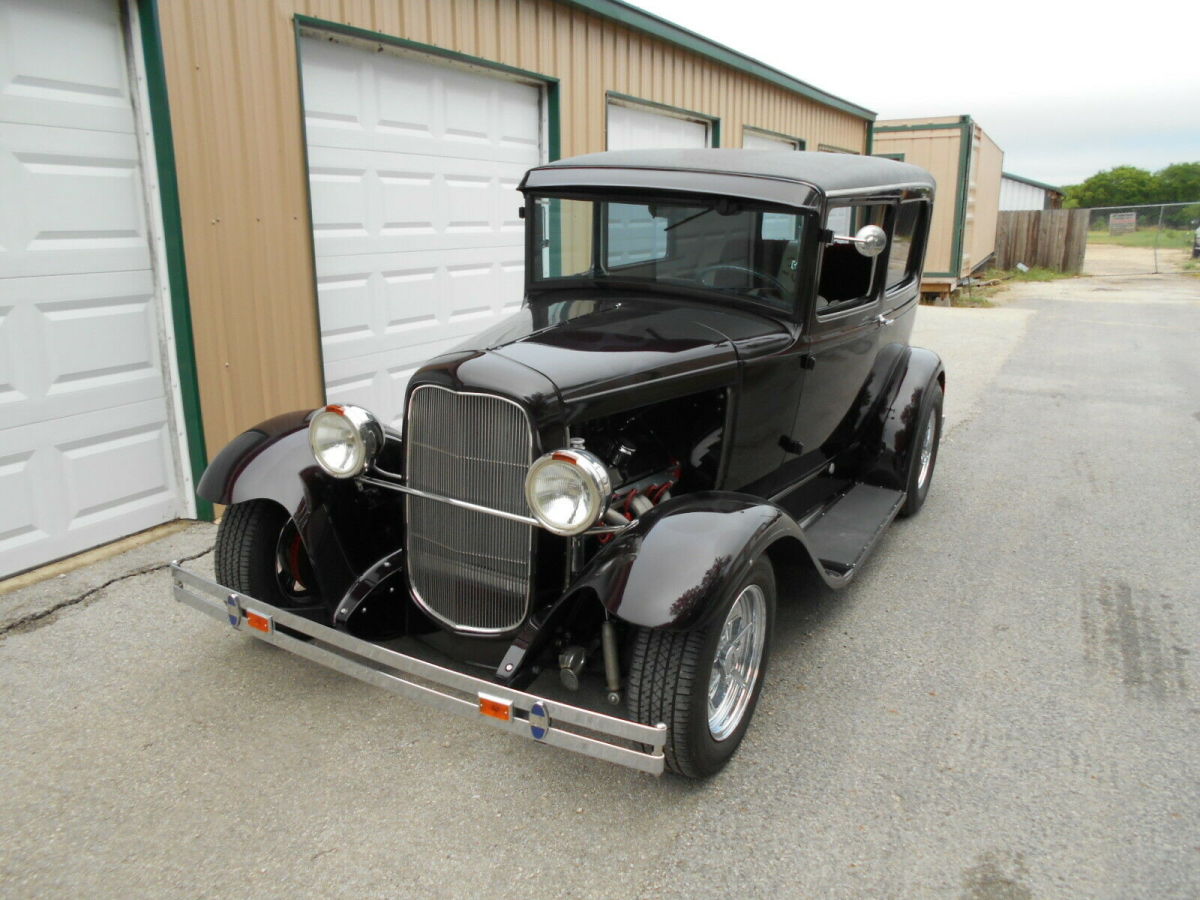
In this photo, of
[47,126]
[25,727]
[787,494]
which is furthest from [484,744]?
[47,126]

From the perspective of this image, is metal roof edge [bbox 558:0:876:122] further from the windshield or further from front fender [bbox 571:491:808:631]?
front fender [bbox 571:491:808:631]

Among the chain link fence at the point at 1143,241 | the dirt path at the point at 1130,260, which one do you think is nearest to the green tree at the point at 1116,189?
the chain link fence at the point at 1143,241

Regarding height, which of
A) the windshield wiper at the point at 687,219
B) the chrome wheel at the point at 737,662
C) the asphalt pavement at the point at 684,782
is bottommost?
the asphalt pavement at the point at 684,782

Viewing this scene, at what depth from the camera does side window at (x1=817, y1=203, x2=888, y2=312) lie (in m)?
3.80

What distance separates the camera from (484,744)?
2.99 meters

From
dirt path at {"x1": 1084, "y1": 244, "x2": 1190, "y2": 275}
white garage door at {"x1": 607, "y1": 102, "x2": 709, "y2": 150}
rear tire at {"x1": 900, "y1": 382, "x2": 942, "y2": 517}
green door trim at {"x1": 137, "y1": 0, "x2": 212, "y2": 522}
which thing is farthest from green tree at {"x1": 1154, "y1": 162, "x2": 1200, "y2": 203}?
green door trim at {"x1": 137, "y1": 0, "x2": 212, "y2": 522}

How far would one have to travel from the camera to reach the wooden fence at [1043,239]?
2231 centimetres

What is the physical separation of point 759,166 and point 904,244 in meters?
1.56

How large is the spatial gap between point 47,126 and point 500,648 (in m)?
3.14

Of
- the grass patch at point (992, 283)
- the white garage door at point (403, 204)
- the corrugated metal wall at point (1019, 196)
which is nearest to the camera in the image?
the white garage door at point (403, 204)

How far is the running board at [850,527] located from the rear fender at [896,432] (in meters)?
0.07

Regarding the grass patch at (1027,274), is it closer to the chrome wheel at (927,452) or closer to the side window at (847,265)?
the chrome wheel at (927,452)

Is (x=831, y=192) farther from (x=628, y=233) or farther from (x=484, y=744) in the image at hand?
(x=484, y=744)

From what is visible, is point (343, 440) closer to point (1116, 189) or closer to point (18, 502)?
point (18, 502)
